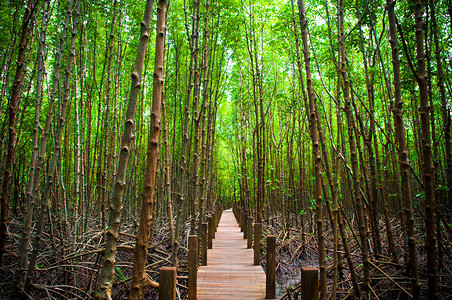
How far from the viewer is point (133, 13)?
5391 mm

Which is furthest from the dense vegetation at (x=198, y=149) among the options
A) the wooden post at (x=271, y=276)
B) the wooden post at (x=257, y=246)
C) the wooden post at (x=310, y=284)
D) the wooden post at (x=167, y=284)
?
the wooden post at (x=257, y=246)

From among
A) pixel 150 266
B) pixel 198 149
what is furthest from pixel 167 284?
pixel 150 266

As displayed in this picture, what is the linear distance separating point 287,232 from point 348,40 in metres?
4.58

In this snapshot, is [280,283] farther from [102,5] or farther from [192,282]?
[102,5]

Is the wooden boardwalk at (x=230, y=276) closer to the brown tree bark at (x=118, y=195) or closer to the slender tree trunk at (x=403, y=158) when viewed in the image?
the slender tree trunk at (x=403, y=158)

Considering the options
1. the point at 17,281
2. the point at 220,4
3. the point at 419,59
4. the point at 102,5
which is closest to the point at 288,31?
the point at 220,4

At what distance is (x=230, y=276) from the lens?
397 cm

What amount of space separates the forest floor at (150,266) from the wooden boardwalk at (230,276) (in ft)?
0.96

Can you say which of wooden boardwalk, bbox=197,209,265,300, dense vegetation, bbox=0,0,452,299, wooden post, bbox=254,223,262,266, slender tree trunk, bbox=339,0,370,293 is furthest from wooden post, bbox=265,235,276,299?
wooden post, bbox=254,223,262,266

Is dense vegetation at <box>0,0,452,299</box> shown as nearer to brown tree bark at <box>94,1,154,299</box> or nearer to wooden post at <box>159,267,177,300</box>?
brown tree bark at <box>94,1,154,299</box>

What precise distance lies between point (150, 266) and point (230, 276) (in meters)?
1.12

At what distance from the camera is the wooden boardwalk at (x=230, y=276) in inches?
131

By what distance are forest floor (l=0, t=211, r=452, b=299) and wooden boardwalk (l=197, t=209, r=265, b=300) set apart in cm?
29

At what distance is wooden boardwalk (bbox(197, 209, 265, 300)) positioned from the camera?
131 inches
